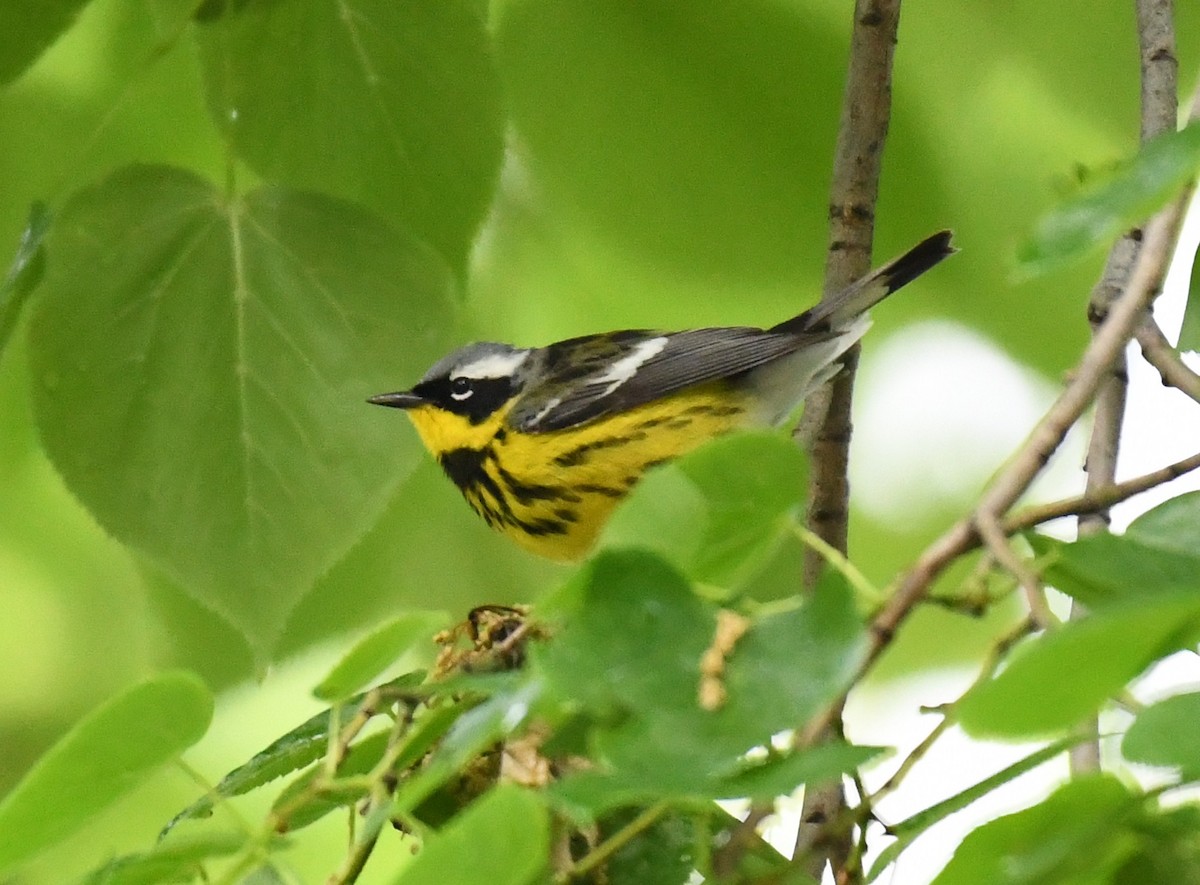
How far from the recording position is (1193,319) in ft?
1.49

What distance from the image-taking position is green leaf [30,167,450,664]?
0.67 m

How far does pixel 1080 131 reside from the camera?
0.93 metres

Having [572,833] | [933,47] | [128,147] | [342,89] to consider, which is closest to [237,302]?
[342,89]

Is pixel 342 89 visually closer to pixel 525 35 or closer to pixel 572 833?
pixel 525 35

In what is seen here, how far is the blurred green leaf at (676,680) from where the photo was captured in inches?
9.3

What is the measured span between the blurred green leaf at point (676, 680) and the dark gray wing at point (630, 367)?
658mm

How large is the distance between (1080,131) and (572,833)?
74cm

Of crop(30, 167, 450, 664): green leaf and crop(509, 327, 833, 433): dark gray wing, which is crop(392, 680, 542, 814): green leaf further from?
crop(509, 327, 833, 433): dark gray wing

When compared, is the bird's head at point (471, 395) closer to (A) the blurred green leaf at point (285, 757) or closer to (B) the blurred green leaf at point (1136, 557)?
(A) the blurred green leaf at point (285, 757)

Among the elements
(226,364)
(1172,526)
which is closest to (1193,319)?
(1172,526)

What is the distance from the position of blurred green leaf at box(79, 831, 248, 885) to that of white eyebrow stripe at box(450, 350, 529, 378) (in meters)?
0.69

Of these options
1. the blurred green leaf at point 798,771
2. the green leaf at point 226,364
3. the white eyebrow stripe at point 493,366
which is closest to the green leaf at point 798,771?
the blurred green leaf at point 798,771

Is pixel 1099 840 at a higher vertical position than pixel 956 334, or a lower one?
higher

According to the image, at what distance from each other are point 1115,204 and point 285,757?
293 mm
